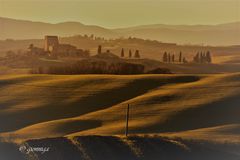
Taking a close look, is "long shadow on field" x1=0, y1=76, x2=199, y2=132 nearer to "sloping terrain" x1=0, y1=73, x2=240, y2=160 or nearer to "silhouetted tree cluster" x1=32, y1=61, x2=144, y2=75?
"sloping terrain" x1=0, y1=73, x2=240, y2=160

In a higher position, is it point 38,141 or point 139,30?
point 139,30

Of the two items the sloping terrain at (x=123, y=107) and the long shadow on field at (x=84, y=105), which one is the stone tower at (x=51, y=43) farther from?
the long shadow on field at (x=84, y=105)

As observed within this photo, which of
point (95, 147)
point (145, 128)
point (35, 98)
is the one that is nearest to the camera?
point (95, 147)

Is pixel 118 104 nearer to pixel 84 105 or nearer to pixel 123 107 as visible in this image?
pixel 123 107

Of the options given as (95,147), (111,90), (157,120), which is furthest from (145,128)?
(95,147)

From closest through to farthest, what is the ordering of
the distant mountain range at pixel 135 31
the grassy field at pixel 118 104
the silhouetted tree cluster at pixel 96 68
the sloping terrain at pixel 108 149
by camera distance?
1. the sloping terrain at pixel 108 149
2. the grassy field at pixel 118 104
3. the distant mountain range at pixel 135 31
4. the silhouetted tree cluster at pixel 96 68

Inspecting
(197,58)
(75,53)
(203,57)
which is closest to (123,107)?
(75,53)

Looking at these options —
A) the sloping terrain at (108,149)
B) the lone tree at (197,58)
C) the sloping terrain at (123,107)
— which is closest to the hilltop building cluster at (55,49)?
the sloping terrain at (123,107)

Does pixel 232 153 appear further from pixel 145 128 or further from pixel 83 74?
pixel 83 74
